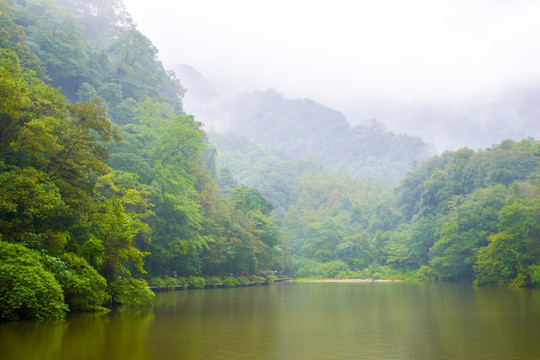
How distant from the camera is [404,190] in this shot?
3059 inches

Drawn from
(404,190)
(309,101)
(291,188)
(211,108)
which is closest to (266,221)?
(404,190)

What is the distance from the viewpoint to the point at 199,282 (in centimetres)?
3419

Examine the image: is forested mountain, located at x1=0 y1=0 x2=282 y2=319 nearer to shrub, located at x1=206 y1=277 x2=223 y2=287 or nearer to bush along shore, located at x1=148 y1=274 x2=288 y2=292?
bush along shore, located at x1=148 y1=274 x2=288 y2=292

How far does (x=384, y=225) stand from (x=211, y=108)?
403 feet

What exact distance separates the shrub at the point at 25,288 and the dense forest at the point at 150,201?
38 millimetres

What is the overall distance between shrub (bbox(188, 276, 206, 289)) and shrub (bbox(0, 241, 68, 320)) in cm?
2105

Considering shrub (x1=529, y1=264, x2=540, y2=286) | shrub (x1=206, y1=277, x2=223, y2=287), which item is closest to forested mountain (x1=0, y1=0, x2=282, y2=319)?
shrub (x1=206, y1=277, x2=223, y2=287)

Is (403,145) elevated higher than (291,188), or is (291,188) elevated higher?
(403,145)

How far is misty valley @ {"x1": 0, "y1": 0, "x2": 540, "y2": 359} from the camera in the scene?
10.8m

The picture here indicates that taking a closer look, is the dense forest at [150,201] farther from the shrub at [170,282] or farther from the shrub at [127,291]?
the shrub at [170,282]

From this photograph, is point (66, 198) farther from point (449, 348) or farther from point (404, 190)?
point (404, 190)

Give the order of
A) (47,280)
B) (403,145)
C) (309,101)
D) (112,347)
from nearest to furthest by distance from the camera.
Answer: (112,347) < (47,280) < (403,145) < (309,101)

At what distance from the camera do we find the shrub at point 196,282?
1329 inches

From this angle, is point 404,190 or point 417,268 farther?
point 404,190
